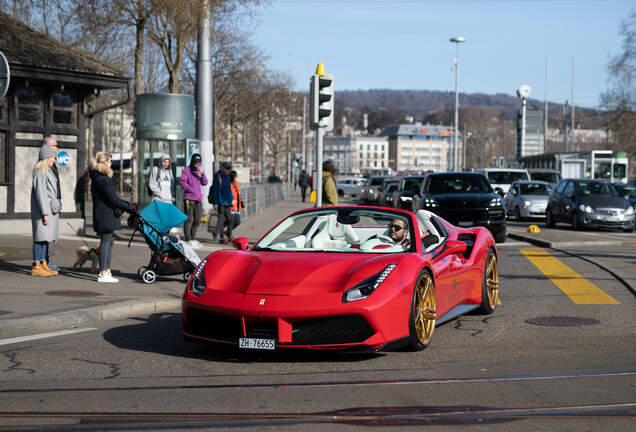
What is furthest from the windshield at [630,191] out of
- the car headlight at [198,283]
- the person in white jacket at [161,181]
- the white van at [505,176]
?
the car headlight at [198,283]

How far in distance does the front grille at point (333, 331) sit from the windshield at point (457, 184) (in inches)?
586

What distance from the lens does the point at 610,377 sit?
620 cm

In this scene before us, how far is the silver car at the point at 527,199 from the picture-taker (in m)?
31.1

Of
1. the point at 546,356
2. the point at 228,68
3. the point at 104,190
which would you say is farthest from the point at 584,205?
the point at 228,68

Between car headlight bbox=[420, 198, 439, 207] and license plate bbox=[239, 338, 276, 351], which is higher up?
car headlight bbox=[420, 198, 439, 207]

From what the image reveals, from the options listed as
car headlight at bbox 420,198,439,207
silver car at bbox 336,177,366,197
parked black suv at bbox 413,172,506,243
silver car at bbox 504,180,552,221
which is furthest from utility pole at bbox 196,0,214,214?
silver car at bbox 336,177,366,197

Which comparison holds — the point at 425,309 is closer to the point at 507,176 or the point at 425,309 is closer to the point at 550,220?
the point at 550,220

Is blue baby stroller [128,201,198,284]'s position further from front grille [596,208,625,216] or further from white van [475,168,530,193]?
white van [475,168,530,193]

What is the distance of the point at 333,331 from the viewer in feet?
21.7

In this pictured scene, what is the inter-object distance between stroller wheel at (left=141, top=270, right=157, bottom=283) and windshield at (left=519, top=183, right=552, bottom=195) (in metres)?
22.3

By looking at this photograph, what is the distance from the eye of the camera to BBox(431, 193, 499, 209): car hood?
65.0 ft

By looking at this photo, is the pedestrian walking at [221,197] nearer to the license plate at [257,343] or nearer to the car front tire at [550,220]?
the license plate at [257,343]

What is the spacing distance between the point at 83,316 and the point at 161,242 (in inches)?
129

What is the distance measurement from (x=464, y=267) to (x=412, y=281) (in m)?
1.91
